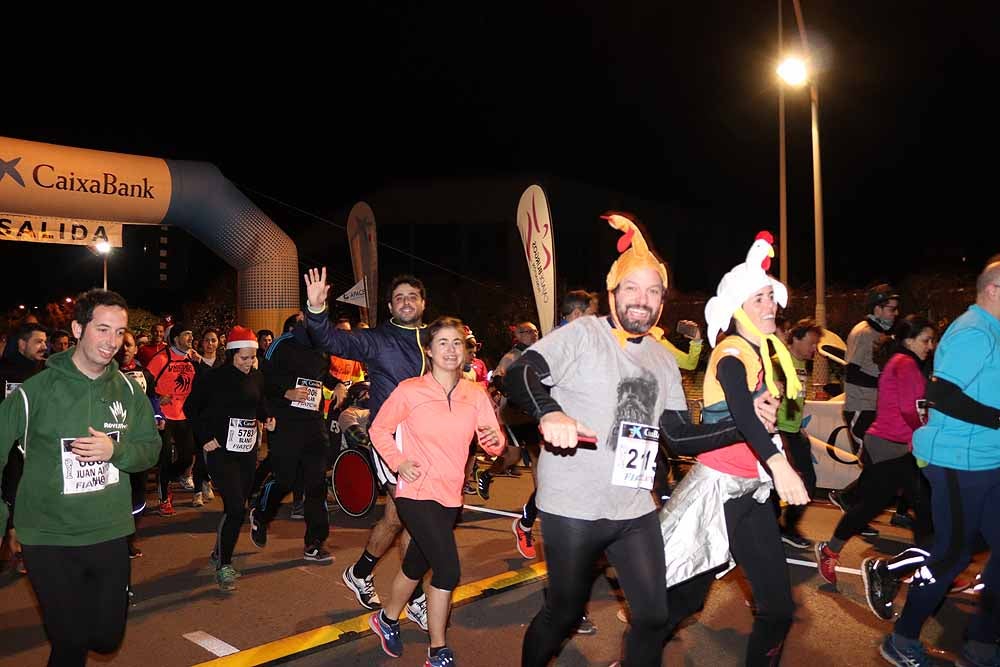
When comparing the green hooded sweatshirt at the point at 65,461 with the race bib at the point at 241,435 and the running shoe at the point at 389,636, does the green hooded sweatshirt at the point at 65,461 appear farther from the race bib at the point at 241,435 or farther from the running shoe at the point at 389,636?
the race bib at the point at 241,435

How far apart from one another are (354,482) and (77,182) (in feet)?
25.6

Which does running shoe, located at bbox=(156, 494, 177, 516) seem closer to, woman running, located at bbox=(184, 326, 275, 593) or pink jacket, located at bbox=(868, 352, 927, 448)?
woman running, located at bbox=(184, 326, 275, 593)

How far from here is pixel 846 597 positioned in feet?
19.1

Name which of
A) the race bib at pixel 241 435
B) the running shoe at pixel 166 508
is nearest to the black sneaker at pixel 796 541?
the race bib at pixel 241 435

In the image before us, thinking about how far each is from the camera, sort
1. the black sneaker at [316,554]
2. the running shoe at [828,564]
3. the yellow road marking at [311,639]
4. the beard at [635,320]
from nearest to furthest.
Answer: the beard at [635,320]
the yellow road marking at [311,639]
the running shoe at [828,564]
the black sneaker at [316,554]

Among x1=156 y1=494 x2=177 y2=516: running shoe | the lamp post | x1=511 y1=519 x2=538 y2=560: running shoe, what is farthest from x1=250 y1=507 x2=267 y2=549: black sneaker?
the lamp post

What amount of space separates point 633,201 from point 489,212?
6.43 metres

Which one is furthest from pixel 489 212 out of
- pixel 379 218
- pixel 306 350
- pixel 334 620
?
pixel 334 620

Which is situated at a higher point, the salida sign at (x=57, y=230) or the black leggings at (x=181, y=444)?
the salida sign at (x=57, y=230)

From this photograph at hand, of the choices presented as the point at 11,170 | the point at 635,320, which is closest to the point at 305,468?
the point at 635,320

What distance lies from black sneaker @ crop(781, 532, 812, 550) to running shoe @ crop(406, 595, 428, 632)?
3432 millimetres

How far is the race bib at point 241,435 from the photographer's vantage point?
20.2 feet

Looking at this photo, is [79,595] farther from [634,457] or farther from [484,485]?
[484,485]

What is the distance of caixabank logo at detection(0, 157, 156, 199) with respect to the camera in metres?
12.5
